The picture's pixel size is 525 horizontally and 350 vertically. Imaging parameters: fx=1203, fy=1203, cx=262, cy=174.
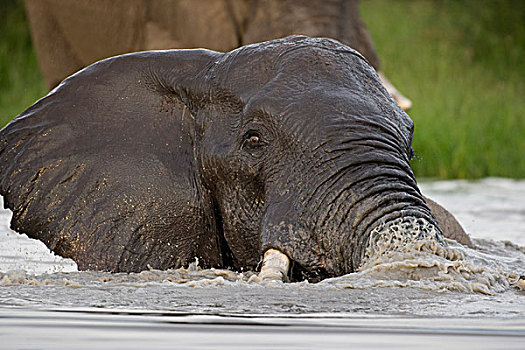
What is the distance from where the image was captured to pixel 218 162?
13.5ft

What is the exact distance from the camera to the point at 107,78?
14.5 ft

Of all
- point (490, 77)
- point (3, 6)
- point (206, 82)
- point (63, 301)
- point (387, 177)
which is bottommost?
point (63, 301)

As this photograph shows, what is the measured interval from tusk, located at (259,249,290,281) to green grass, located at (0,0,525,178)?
7187 millimetres

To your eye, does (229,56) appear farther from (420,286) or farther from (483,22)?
(483,22)

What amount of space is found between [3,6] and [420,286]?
16425 millimetres

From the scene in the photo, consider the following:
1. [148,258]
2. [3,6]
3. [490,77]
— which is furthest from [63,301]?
[3,6]

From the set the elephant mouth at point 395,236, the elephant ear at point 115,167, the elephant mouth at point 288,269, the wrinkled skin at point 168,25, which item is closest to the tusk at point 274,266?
the elephant mouth at point 288,269

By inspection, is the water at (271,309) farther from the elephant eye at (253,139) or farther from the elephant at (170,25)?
the elephant at (170,25)

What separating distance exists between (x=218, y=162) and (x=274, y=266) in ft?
1.87

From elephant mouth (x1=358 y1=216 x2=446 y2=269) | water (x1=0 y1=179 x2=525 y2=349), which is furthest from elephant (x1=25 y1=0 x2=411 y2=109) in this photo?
elephant mouth (x1=358 y1=216 x2=446 y2=269)

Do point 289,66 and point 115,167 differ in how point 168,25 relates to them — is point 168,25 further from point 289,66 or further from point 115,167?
point 289,66

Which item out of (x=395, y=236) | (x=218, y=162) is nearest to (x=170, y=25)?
(x=218, y=162)

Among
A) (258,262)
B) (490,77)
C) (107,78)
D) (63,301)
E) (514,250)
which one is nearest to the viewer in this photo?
(63,301)

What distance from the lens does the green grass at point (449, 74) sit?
37.0 feet
